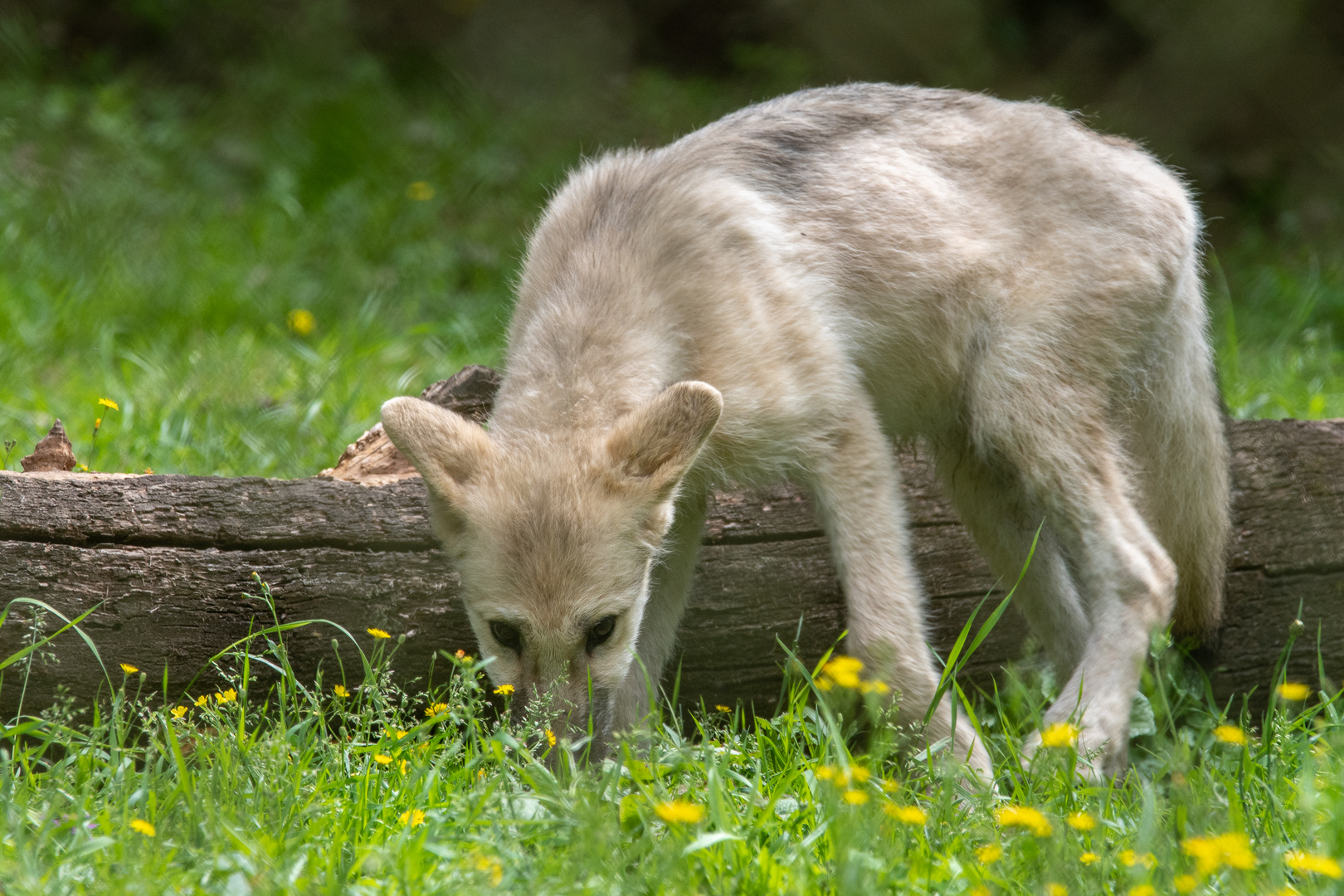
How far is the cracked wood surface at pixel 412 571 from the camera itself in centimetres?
346

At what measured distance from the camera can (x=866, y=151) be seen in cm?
421

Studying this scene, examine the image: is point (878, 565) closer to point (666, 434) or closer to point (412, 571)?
point (666, 434)

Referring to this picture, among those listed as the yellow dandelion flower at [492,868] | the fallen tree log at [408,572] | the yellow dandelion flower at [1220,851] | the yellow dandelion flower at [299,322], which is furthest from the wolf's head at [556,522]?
the yellow dandelion flower at [299,322]

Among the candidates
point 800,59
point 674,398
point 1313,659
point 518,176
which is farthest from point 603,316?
point 800,59

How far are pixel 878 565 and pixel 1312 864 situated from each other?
5.26 ft

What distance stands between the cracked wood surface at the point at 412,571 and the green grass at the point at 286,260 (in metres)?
1.35

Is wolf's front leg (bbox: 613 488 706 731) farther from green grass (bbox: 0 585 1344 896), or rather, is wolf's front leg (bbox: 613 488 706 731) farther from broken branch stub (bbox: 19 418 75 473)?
broken branch stub (bbox: 19 418 75 473)

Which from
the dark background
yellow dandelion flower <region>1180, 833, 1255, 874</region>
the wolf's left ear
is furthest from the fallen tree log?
the dark background

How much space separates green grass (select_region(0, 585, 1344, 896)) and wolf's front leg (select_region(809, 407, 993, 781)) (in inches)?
7.7

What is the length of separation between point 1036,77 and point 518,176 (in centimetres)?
446

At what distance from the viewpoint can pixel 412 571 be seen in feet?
12.3

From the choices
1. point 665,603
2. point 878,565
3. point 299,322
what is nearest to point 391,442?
point 665,603

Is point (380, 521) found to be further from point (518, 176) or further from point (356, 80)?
point (356, 80)

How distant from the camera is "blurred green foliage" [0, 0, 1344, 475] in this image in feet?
24.4
